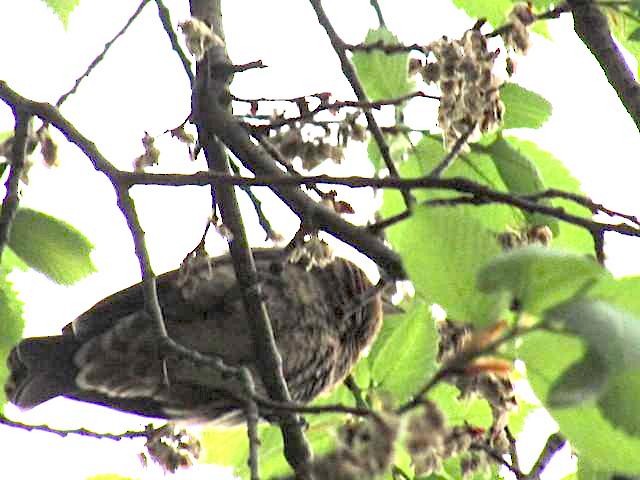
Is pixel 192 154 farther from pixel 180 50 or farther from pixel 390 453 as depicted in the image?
pixel 390 453

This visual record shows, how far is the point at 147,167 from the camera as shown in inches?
91.4

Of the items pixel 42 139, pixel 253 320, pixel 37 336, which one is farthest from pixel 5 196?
pixel 37 336

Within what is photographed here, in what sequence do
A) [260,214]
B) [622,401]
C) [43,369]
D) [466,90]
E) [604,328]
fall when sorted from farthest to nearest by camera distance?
[43,369] < [260,214] < [466,90] < [622,401] < [604,328]

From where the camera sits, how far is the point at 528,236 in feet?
5.86

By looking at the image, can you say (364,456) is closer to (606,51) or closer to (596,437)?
(596,437)

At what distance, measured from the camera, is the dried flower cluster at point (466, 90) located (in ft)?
5.53

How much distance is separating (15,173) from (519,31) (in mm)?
955

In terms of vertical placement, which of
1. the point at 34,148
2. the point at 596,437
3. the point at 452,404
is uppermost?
the point at 34,148

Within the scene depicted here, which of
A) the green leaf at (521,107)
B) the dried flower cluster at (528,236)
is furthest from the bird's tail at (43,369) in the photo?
the dried flower cluster at (528,236)

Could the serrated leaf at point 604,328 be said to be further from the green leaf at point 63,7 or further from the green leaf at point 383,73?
the green leaf at point 63,7

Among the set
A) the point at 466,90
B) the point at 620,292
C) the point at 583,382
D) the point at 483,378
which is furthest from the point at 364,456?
the point at 466,90

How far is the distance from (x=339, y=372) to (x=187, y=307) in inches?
20.2

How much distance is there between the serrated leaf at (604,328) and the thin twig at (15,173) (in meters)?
1.24

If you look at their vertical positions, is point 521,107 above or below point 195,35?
below
